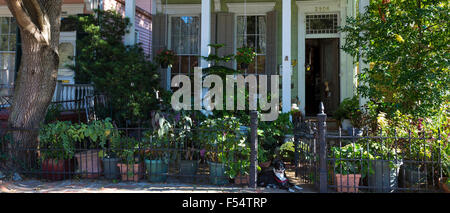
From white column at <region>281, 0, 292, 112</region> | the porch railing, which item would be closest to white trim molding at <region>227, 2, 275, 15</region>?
white column at <region>281, 0, 292, 112</region>

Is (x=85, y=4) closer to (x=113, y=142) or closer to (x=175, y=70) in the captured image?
Result: (x=175, y=70)

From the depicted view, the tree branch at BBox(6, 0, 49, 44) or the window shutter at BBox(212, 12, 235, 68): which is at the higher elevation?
the window shutter at BBox(212, 12, 235, 68)

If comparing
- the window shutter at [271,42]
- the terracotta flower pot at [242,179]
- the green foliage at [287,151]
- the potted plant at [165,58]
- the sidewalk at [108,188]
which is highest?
the window shutter at [271,42]

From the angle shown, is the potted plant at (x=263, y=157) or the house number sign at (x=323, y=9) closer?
the potted plant at (x=263, y=157)

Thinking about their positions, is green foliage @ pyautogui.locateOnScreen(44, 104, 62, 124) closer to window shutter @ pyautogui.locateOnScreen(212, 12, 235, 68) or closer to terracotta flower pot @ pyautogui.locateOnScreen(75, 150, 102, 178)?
terracotta flower pot @ pyautogui.locateOnScreen(75, 150, 102, 178)

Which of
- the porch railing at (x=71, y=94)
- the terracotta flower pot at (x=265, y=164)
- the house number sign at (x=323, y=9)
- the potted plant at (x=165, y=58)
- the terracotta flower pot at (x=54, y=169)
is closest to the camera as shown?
the terracotta flower pot at (x=54, y=169)

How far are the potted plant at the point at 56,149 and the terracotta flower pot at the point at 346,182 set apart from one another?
3925 millimetres

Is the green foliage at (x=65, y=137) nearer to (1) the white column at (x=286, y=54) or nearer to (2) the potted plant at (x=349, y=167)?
(2) the potted plant at (x=349, y=167)

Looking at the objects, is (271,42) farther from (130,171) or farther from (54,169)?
(54,169)

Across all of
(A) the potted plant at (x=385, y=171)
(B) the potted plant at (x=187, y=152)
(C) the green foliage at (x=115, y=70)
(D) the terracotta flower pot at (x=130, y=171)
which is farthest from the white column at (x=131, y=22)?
(A) the potted plant at (x=385, y=171)

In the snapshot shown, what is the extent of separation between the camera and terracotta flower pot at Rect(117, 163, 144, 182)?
4.85 meters

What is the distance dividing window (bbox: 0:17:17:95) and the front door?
8408 mm

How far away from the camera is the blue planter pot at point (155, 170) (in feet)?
15.9

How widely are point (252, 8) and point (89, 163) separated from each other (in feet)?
20.5
